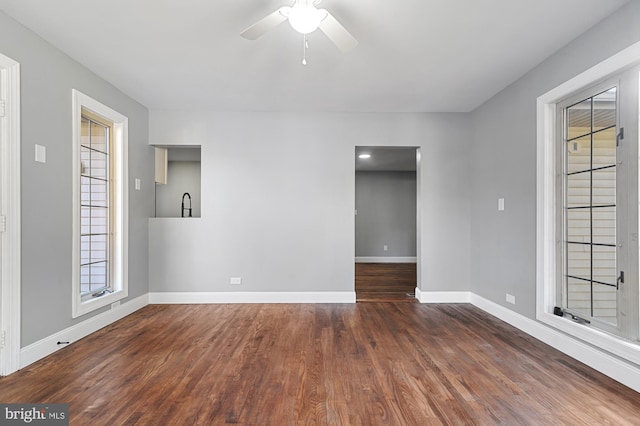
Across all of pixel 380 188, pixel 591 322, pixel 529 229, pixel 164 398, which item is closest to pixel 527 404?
pixel 591 322

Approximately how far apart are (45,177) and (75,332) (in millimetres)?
1448

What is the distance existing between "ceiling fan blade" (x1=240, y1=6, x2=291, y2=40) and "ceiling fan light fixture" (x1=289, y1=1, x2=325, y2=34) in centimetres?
9

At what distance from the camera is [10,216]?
2.38 metres

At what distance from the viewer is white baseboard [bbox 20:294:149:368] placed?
254 centimetres

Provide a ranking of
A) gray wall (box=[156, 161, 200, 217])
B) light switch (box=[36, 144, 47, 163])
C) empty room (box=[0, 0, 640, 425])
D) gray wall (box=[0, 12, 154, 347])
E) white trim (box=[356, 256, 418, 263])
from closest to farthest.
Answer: empty room (box=[0, 0, 640, 425]) < gray wall (box=[0, 12, 154, 347]) < light switch (box=[36, 144, 47, 163]) < gray wall (box=[156, 161, 200, 217]) < white trim (box=[356, 256, 418, 263])

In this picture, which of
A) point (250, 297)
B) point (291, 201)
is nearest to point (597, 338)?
point (291, 201)

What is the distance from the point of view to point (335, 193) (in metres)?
4.51

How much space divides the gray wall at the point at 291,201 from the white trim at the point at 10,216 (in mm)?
2014

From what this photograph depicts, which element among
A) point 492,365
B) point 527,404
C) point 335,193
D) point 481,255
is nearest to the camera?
point 527,404

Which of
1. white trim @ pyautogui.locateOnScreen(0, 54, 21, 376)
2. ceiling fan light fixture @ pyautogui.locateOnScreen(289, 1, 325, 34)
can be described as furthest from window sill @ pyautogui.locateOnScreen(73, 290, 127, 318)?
ceiling fan light fixture @ pyautogui.locateOnScreen(289, 1, 325, 34)

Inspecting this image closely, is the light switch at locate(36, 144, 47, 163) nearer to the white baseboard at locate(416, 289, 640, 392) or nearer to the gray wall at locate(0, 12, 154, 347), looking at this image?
the gray wall at locate(0, 12, 154, 347)

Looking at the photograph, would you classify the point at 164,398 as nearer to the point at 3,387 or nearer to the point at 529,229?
the point at 3,387

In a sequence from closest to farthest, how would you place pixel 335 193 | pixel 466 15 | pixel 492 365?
pixel 466 15 → pixel 492 365 → pixel 335 193

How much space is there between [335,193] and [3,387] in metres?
3.61
